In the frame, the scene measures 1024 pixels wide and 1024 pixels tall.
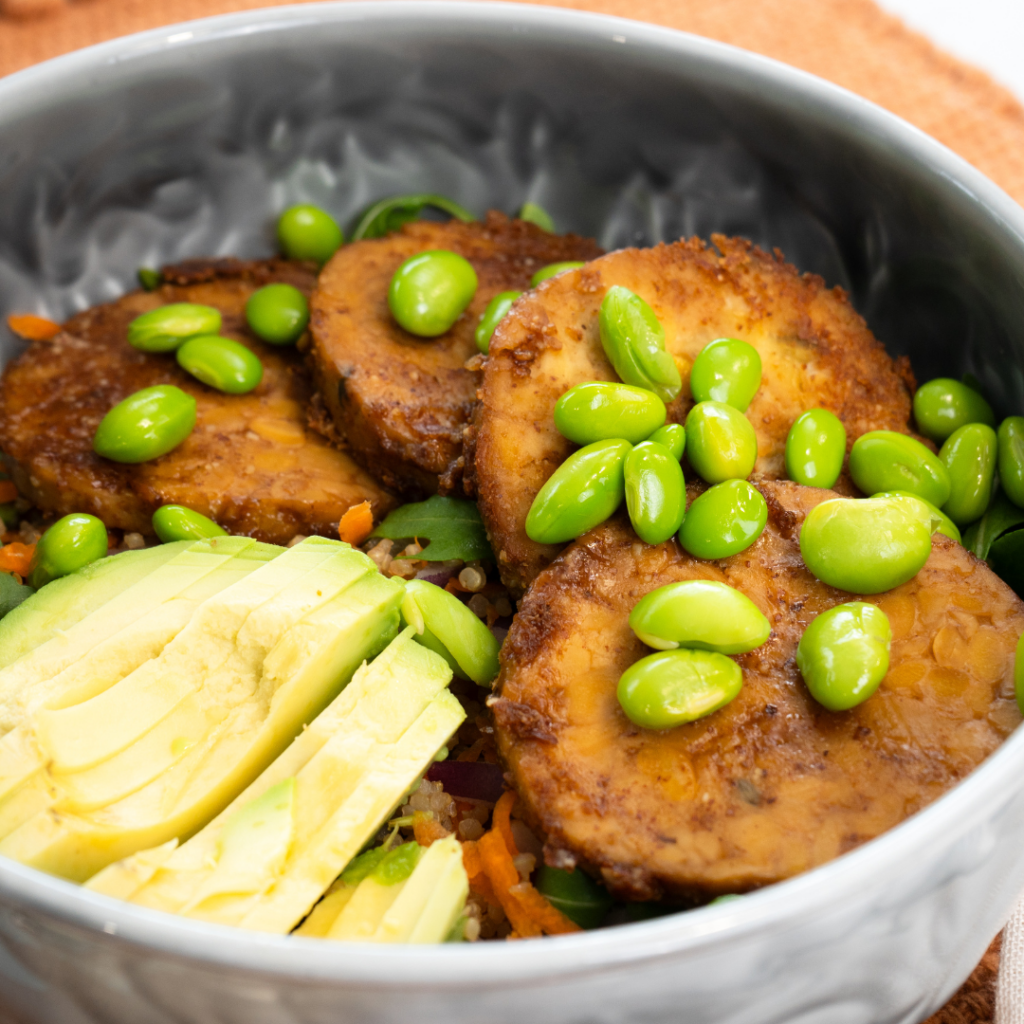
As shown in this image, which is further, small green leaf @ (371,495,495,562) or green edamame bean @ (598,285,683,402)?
small green leaf @ (371,495,495,562)

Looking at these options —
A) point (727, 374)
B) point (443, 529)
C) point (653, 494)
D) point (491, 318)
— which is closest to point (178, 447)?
point (443, 529)

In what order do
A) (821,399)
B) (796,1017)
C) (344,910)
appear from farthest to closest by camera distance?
(821,399) → (344,910) → (796,1017)

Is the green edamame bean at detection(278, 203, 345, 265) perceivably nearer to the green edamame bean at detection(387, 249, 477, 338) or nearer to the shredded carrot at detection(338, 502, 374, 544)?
the green edamame bean at detection(387, 249, 477, 338)

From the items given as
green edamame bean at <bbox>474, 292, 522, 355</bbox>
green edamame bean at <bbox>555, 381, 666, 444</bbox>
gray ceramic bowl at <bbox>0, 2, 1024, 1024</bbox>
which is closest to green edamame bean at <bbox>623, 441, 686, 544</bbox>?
green edamame bean at <bbox>555, 381, 666, 444</bbox>

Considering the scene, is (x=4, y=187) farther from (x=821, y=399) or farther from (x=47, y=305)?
(x=821, y=399)

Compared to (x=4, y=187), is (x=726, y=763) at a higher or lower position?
higher

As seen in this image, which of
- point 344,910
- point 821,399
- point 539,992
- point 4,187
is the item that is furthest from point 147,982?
point 4,187

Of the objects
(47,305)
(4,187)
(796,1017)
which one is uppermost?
(796,1017)

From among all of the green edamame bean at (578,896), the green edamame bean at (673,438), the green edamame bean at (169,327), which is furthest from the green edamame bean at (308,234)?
the green edamame bean at (578,896)
